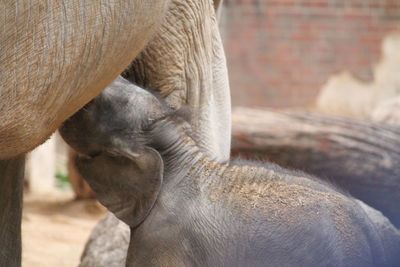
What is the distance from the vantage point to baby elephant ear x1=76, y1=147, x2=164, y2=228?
2.27 meters

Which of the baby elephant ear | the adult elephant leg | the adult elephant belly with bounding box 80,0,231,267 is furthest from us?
the adult elephant leg

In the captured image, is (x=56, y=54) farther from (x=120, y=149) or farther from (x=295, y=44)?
(x=295, y=44)

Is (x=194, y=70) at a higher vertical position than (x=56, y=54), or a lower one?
lower

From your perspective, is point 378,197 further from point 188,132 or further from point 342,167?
point 188,132

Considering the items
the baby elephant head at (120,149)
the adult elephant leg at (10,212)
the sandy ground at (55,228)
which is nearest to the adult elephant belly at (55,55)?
the baby elephant head at (120,149)

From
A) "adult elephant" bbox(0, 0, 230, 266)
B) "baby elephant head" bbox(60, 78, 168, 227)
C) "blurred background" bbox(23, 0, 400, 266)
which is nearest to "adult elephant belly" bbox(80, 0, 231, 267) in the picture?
"baby elephant head" bbox(60, 78, 168, 227)

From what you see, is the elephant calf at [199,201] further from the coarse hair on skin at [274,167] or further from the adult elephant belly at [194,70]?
the adult elephant belly at [194,70]

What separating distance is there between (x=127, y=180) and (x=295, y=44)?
5.69 meters

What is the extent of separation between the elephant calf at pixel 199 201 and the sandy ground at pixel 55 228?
203 cm

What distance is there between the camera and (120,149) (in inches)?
90.9

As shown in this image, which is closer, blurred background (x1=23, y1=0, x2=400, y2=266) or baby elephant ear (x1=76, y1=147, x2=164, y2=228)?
baby elephant ear (x1=76, y1=147, x2=164, y2=228)

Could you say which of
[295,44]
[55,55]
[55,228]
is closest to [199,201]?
[55,55]

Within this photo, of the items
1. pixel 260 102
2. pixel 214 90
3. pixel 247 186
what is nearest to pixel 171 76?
pixel 214 90

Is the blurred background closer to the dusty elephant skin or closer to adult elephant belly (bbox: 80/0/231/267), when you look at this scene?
adult elephant belly (bbox: 80/0/231/267)
